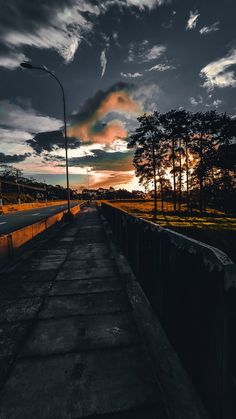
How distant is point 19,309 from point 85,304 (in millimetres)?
1133

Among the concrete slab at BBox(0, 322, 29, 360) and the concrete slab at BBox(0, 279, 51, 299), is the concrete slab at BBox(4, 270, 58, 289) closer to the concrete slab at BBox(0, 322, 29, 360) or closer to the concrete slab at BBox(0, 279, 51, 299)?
the concrete slab at BBox(0, 279, 51, 299)

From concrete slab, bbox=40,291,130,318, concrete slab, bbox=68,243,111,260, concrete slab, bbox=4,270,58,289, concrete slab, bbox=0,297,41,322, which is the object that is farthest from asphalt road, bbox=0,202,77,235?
concrete slab, bbox=40,291,130,318

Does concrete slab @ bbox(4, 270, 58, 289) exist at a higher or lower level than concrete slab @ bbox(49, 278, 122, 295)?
higher

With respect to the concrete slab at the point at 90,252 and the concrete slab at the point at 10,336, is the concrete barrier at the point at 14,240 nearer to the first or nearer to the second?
the concrete slab at the point at 90,252

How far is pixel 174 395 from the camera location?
7.14 ft

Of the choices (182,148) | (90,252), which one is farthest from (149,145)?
(90,252)

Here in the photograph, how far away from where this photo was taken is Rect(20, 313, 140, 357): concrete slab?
2.94m

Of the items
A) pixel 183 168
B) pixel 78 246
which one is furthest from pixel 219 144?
pixel 78 246

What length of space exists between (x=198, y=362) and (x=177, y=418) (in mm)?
462

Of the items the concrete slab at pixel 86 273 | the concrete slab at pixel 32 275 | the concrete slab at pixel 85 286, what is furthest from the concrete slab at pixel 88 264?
the concrete slab at pixel 85 286

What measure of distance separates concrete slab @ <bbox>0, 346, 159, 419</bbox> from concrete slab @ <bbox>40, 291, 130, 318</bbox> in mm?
1105

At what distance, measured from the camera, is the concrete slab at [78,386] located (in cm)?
207

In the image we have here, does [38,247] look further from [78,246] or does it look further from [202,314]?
[202,314]

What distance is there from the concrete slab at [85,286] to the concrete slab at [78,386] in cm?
202
